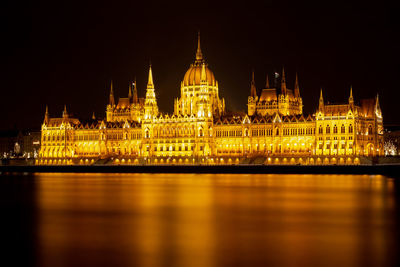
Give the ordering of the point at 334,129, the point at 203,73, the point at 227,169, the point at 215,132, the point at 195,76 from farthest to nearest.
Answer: the point at 195,76, the point at 203,73, the point at 215,132, the point at 334,129, the point at 227,169

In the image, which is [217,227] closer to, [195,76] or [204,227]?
[204,227]

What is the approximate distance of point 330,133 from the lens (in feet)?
386

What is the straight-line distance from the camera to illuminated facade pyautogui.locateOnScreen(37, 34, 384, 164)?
387 feet

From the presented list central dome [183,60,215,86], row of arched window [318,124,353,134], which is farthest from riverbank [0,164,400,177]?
central dome [183,60,215,86]

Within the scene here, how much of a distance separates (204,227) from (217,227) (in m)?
0.71

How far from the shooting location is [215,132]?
129750 mm

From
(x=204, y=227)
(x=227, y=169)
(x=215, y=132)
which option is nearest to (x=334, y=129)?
(x=227, y=169)

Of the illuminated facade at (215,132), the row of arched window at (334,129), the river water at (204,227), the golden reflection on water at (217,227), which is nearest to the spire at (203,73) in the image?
the illuminated facade at (215,132)

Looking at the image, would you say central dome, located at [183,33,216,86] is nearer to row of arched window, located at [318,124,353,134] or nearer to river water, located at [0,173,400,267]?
row of arched window, located at [318,124,353,134]

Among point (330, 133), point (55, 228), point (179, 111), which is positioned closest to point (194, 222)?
point (55, 228)

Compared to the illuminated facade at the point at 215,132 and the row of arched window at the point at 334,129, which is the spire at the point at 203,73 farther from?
the row of arched window at the point at 334,129

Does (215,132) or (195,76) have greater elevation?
(195,76)

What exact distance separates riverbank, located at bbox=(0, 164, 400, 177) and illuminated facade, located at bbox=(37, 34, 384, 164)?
33.5 ft

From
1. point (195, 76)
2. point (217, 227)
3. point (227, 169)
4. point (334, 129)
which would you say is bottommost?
point (217, 227)
